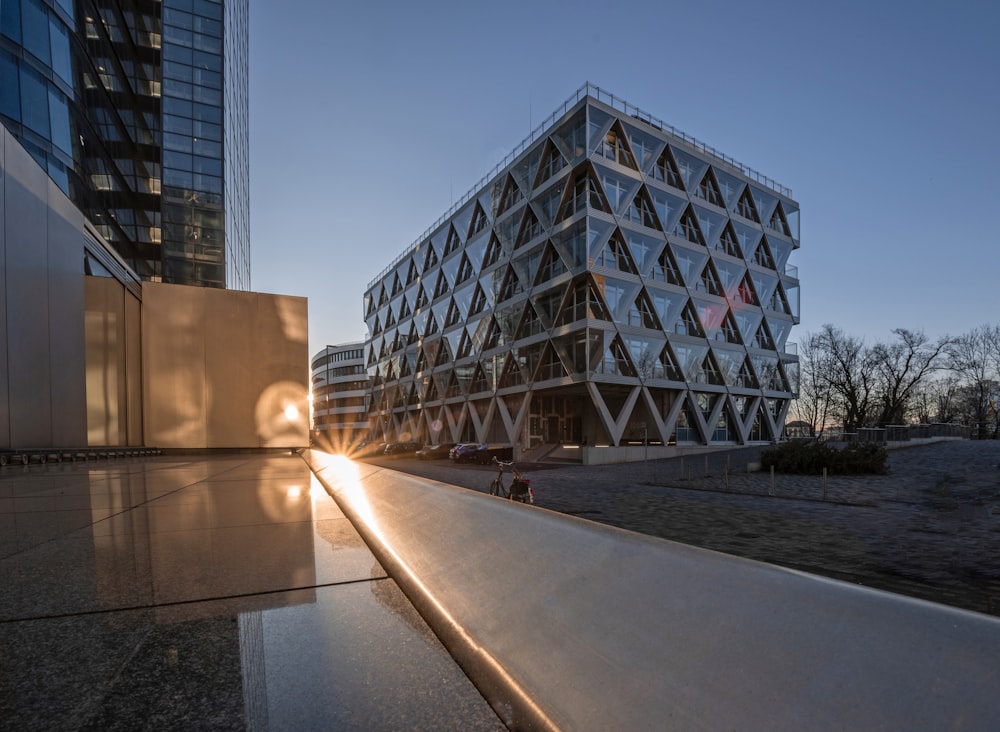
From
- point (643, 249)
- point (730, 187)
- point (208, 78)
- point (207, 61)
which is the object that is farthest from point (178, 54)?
point (730, 187)

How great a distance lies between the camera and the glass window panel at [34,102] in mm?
17266

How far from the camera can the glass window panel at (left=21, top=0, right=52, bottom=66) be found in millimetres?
17055

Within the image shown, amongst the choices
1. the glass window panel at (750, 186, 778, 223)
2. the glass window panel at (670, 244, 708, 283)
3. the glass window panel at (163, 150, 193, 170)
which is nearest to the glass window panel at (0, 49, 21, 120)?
the glass window panel at (163, 150, 193, 170)

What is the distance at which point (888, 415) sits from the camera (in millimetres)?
58656

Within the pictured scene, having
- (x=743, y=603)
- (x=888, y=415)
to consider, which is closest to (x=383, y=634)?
(x=743, y=603)

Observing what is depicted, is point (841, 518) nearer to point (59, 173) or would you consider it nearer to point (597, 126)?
point (59, 173)

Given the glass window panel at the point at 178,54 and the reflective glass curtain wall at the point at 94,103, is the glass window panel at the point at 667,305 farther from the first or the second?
the glass window panel at the point at 178,54

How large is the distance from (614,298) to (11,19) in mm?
31749

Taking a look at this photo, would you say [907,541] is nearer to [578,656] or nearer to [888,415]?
[578,656]

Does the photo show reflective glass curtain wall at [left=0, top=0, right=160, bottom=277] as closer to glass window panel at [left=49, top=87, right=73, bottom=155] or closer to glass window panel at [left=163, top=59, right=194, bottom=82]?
glass window panel at [left=49, top=87, right=73, bottom=155]

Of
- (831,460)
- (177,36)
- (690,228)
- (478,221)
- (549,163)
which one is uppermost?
(177,36)

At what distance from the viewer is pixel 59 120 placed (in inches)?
760

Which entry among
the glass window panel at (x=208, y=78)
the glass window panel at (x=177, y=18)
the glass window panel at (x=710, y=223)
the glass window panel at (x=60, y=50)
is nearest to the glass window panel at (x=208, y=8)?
the glass window panel at (x=177, y=18)

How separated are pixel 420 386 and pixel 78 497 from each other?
53.0 metres
